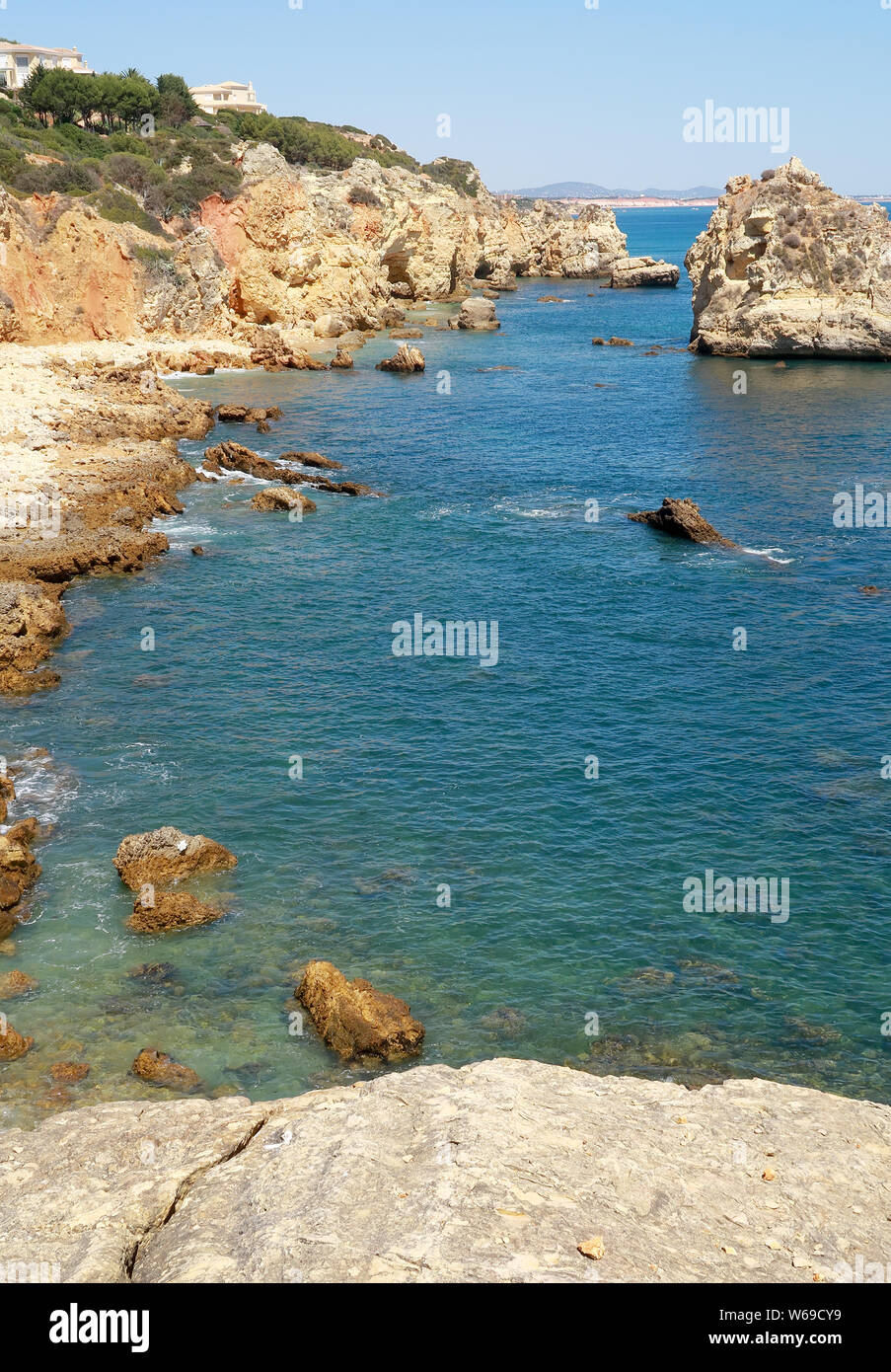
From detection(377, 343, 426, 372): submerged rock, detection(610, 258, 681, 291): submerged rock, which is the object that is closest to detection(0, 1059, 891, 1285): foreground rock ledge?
detection(377, 343, 426, 372): submerged rock

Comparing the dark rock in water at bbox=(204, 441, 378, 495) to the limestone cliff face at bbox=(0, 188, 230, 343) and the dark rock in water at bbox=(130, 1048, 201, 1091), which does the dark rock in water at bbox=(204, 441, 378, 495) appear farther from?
the dark rock in water at bbox=(130, 1048, 201, 1091)

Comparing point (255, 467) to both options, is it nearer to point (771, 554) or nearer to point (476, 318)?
point (771, 554)

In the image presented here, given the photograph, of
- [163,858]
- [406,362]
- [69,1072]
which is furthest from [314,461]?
[69,1072]

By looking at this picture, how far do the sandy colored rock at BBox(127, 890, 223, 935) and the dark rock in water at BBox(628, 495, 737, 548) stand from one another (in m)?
32.7

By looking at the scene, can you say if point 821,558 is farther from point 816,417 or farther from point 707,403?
point 707,403

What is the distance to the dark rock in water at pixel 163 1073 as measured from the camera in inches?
776

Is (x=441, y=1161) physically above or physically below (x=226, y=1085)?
above

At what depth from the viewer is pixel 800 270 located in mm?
92312

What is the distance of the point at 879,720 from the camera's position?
32.7m

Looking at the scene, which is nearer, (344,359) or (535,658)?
(535,658)

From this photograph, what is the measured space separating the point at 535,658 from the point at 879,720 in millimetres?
11333
